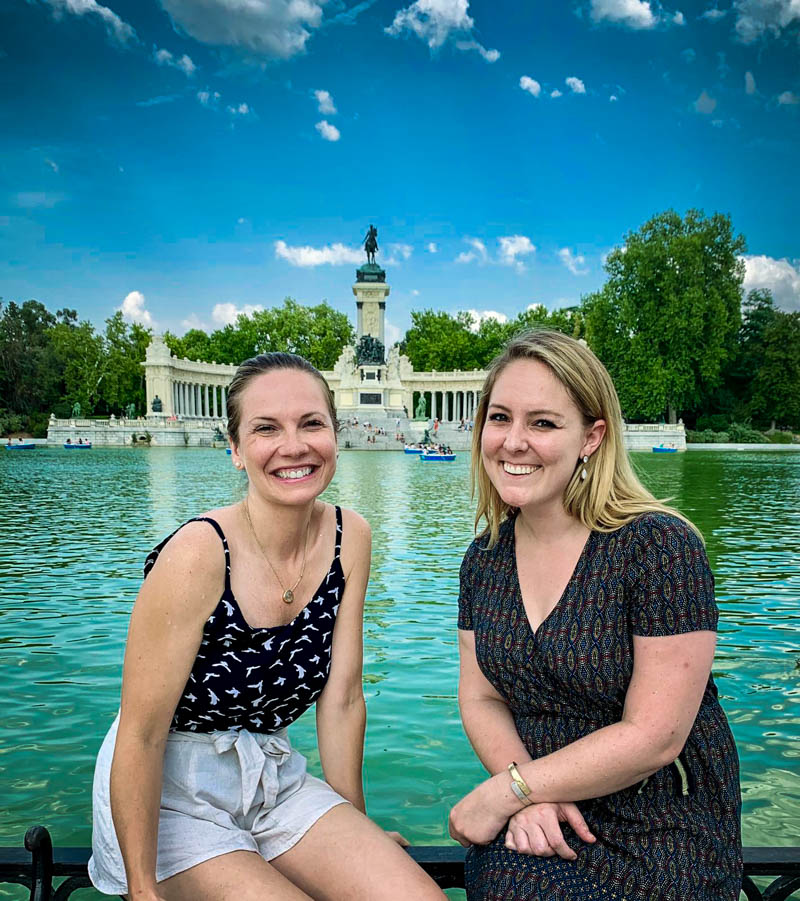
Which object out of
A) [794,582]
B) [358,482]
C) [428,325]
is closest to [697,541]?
[794,582]

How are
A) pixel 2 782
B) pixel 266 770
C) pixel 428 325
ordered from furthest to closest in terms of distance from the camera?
pixel 428 325 < pixel 2 782 < pixel 266 770

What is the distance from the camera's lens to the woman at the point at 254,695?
77.4 inches

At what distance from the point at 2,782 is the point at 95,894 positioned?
1.22 meters

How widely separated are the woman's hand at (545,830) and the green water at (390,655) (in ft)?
6.26

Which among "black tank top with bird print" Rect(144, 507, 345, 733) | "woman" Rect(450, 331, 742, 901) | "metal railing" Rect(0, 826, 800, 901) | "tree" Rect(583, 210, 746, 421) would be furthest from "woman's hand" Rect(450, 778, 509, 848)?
"tree" Rect(583, 210, 746, 421)

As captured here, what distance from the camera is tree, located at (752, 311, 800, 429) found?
174 feet

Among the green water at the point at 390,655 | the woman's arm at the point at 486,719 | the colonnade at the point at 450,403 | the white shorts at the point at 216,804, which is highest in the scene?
the colonnade at the point at 450,403

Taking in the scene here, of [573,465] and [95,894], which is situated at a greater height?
[573,465]

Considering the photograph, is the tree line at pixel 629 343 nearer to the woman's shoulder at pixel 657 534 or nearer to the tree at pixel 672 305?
the tree at pixel 672 305

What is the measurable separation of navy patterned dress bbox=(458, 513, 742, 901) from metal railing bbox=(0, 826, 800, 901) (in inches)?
3.4

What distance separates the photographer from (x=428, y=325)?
267 ft

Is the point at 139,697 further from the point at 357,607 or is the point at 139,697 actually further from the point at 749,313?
the point at 749,313

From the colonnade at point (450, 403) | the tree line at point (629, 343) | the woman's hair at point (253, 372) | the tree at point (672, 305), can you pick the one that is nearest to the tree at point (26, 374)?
the tree line at point (629, 343)

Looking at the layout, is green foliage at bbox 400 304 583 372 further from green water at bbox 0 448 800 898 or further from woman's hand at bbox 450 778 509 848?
woman's hand at bbox 450 778 509 848
